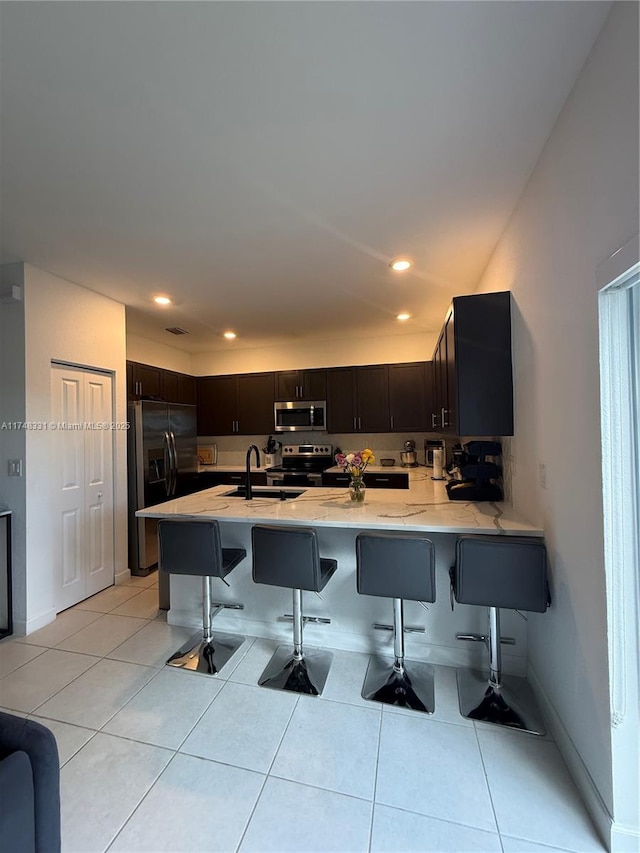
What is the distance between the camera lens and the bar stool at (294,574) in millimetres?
1972

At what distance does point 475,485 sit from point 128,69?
2.78 meters

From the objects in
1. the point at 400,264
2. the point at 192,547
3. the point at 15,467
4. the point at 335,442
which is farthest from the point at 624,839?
the point at 335,442

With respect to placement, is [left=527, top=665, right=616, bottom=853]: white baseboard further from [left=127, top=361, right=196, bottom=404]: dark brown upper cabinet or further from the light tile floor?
[left=127, top=361, right=196, bottom=404]: dark brown upper cabinet

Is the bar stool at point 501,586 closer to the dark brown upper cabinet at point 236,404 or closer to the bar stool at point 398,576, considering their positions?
the bar stool at point 398,576

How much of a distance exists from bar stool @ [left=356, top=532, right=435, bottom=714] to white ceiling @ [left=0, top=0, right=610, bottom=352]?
187 cm

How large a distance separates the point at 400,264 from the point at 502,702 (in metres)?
2.85

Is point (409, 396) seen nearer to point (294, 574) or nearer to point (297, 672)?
point (294, 574)

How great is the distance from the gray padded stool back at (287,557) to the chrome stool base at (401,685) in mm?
641

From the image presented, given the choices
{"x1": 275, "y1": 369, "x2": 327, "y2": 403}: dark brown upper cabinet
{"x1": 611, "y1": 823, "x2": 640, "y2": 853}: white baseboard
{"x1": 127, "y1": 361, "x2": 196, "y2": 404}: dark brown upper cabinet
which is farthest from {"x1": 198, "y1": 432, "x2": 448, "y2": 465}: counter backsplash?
{"x1": 611, "y1": 823, "x2": 640, "y2": 853}: white baseboard

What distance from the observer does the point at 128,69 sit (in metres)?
1.22

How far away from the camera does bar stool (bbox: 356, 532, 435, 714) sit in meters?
1.81

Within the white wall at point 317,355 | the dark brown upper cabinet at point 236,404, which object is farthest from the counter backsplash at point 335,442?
the white wall at point 317,355

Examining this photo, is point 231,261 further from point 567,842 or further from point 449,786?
point 567,842

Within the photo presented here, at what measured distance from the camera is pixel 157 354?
4.92 m
